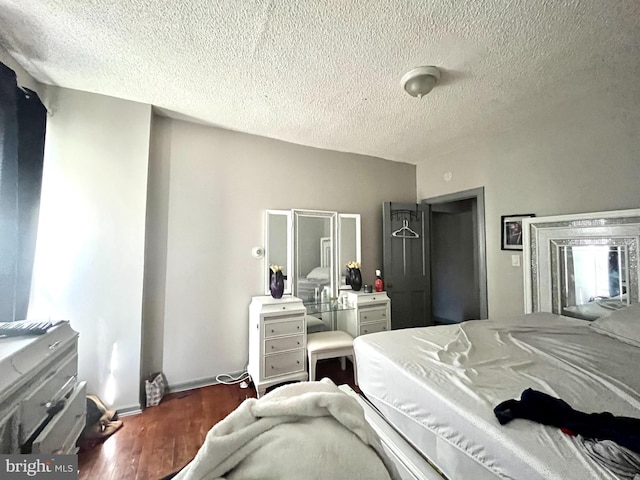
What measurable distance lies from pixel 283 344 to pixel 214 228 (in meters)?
1.30

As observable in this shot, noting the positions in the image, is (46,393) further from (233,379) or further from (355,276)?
(355,276)

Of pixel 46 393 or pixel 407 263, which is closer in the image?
pixel 46 393

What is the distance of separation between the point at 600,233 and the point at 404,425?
2.06 meters

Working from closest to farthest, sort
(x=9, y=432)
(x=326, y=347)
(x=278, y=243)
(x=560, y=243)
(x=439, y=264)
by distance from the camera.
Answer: (x=9, y=432) < (x=560, y=243) < (x=326, y=347) < (x=278, y=243) < (x=439, y=264)

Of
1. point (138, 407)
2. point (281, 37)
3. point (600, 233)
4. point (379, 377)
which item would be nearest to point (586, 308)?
point (600, 233)

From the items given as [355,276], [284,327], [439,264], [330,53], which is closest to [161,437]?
[284,327]

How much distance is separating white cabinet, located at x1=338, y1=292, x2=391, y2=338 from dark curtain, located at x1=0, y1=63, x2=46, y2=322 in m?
2.52

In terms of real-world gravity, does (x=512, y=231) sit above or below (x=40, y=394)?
above

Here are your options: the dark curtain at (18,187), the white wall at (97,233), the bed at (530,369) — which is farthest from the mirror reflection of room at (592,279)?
the dark curtain at (18,187)

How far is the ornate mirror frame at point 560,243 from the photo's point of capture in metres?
1.68

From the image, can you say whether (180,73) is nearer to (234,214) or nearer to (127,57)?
(127,57)

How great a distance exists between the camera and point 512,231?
240 cm

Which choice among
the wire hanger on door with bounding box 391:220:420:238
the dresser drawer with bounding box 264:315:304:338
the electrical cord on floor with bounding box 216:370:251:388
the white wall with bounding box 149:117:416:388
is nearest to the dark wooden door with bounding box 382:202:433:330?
the wire hanger on door with bounding box 391:220:420:238

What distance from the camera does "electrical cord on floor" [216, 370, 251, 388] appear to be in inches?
91.8
